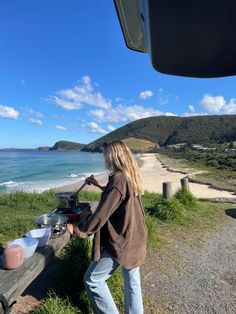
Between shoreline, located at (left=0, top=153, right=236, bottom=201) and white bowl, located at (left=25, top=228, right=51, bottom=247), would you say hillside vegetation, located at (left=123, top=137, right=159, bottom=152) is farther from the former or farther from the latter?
white bowl, located at (left=25, top=228, right=51, bottom=247)

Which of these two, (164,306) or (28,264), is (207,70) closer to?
(28,264)

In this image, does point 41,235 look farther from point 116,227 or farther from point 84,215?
point 116,227

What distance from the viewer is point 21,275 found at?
2611 mm

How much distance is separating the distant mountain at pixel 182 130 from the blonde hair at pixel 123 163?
120 meters

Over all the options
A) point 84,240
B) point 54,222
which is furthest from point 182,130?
point 54,222

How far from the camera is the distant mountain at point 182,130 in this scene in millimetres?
133625

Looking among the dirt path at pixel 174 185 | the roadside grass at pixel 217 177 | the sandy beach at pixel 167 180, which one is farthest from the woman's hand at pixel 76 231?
the roadside grass at pixel 217 177

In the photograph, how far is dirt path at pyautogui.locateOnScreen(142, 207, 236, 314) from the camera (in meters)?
4.04

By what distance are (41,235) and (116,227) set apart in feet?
2.65

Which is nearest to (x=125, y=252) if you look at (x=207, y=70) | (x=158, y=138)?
(x=207, y=70)

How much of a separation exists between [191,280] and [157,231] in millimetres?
2219

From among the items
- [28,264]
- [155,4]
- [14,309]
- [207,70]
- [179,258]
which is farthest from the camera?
[179,258]

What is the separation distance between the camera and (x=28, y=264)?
2.80 meters

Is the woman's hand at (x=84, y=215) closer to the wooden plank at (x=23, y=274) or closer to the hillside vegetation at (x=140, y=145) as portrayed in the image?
the wooden plank at (x=23, y=274)
